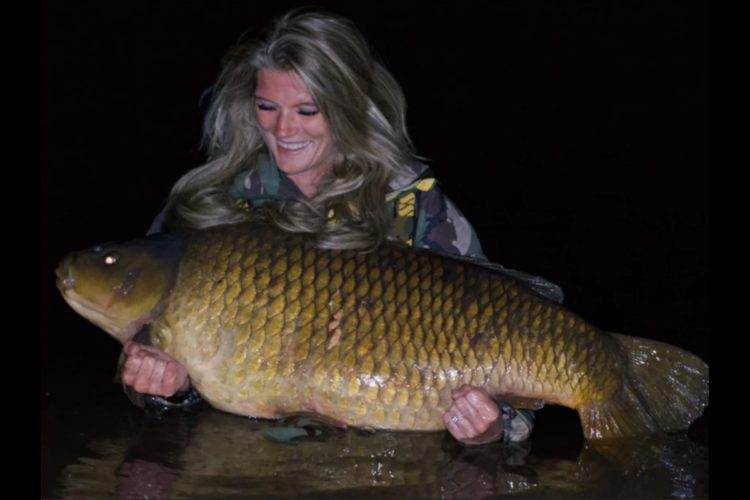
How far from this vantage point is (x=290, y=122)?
2.72 m

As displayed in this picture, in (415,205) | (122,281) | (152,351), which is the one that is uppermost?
(415,205)

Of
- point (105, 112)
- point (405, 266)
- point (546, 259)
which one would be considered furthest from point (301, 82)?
point (105, 112)

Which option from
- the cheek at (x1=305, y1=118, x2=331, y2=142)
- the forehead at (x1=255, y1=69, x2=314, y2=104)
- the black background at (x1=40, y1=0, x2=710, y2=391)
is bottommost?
the black background at (x1=40, y1=0, x2=710, y2=391)

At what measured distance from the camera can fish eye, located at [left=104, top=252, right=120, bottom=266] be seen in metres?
2.49

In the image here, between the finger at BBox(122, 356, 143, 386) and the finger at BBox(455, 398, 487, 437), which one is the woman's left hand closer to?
the finger at BBox(455, 398, 487, 437)

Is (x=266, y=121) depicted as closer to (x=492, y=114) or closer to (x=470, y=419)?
(x=470, y=419)

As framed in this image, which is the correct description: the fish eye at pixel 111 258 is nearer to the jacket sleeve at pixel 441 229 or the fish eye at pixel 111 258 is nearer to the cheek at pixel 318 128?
the cheek at pixel 318 128

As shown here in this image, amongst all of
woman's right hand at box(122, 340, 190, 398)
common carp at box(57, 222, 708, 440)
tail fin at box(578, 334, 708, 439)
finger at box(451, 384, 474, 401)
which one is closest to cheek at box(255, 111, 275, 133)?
common carp at box(57, 222, 708, 440)

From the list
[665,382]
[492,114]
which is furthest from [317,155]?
[492,114]

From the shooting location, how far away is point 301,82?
2715 mm

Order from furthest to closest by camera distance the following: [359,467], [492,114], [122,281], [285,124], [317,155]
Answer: [492,114], [317,155], [285,124], [122,281], [359,467]

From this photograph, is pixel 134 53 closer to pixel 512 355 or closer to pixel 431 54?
pixel 431 54

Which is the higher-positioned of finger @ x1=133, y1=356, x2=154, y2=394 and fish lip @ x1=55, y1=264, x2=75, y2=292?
fish lip @ x1=55, y1=264, x2=75, y2=292

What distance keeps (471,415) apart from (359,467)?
0.91 feet
